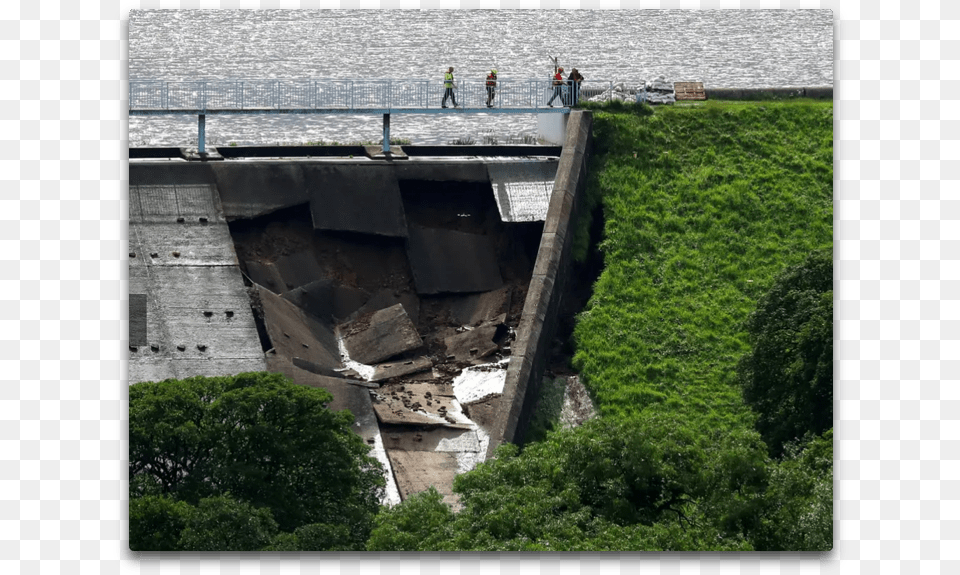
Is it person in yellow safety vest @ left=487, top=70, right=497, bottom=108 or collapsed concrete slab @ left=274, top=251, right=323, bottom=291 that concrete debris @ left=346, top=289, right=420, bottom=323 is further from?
person in yellow safety vest @ left=487, top=70, right=497, bottom=108

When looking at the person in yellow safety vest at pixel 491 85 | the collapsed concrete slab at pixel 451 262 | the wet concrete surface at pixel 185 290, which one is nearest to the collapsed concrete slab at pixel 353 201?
the collapsed concrete slab at pixel 451 262

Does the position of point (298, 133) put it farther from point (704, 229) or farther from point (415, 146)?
point (704, 229)

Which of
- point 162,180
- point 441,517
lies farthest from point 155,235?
point 441,517

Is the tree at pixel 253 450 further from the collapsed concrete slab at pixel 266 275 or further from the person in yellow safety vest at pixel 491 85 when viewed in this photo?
the person in yellow safety vest at pixel 491 85

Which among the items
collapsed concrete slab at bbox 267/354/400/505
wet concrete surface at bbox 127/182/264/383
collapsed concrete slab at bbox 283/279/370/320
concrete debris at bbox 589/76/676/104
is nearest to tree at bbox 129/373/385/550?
wet concrete surface at bbox 127/182/264/383

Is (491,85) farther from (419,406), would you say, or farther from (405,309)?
(419,406)

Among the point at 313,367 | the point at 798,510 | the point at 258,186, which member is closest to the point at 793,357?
the point at 798,510
